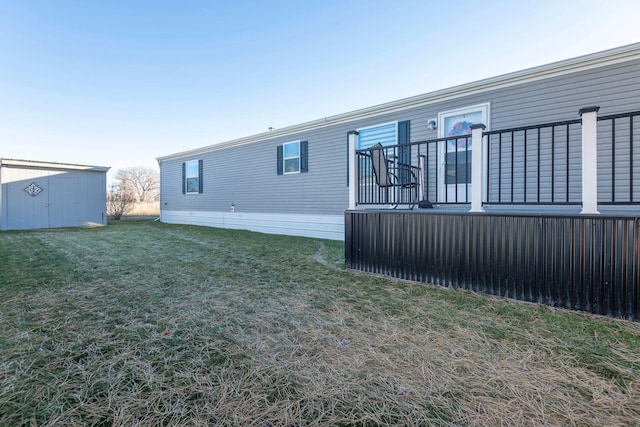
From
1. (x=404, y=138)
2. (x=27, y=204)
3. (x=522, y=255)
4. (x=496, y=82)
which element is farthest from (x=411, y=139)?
(x=27, y=204)

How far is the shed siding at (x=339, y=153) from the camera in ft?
15.5

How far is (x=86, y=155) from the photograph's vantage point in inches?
764

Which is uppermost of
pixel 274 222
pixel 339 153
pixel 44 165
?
pixel 44 165

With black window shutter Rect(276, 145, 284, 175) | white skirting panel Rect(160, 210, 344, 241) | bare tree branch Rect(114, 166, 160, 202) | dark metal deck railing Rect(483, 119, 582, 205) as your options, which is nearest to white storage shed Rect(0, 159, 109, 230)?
white skirting panel Rect(160, 210, 344, 241)

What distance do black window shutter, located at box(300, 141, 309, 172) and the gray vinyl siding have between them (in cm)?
14

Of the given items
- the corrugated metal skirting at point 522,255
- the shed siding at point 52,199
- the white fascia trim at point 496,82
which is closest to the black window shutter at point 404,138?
the white fascia trim at point 496,82

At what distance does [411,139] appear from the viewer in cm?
651

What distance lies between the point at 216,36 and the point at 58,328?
1112 cm

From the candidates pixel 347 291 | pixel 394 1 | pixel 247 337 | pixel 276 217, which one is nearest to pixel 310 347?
pixel 247 337

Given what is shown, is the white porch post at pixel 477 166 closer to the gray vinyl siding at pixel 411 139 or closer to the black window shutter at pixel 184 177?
the gray vinyl siding at pixel 411 139

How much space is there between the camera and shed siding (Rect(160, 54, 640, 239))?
473 centimetres

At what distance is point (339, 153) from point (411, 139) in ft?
6.22

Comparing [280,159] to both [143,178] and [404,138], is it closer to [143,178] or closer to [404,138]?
[404,138]

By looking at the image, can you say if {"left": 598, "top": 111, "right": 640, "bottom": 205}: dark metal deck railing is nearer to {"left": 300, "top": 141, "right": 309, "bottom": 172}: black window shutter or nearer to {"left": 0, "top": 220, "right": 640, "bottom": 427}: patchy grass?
{"left": 0, "top": 220, "right": 640, "bottom": 427}: patchy grass
